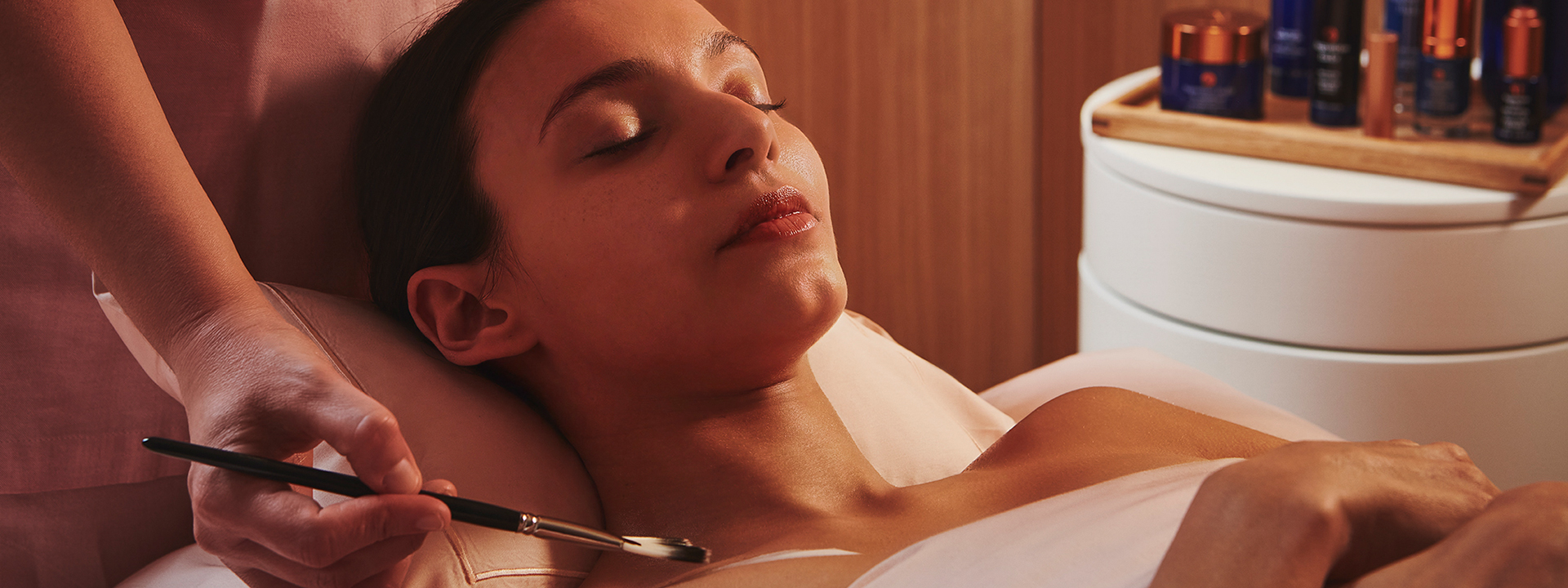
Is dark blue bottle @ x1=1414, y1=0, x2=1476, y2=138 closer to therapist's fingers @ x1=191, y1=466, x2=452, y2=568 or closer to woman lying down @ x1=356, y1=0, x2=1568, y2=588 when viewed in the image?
woman lying down @ x1=356, y1=0, x2=1568, y2=588

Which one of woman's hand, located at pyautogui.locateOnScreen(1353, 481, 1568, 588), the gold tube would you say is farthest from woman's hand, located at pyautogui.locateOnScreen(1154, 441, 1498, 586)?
the gold tube

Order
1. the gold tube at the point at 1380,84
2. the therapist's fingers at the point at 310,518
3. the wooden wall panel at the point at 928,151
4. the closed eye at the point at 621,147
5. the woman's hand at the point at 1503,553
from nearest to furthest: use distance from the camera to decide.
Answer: the woman's hand at the point at 1503,553 → the therapist's fingers at the point at 310,518 → the closed eye at the point at 621,147 → the gold tube at the point at 1380,84 → the wooden wall panel at the point at 928,151

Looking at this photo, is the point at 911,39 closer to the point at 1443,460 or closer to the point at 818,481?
the point at 818,481

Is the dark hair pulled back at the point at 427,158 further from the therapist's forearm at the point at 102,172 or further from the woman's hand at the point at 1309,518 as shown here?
the woman's hand at the point at 1309,518

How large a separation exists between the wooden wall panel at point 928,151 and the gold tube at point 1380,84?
0.77m

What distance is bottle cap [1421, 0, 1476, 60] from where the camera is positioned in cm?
142

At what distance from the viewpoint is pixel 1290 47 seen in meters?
1.59

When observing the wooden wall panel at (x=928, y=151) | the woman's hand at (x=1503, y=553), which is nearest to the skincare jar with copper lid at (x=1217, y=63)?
the wooden wall panel at (x=928, y=151)

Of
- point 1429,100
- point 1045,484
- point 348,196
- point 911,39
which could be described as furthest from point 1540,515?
point 911,39

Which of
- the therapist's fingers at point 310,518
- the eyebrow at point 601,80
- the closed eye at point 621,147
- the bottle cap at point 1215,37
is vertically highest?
the eyebrow at point 601,80

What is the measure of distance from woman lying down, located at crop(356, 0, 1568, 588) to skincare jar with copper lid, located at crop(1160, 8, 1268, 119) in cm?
66

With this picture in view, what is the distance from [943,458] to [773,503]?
0.89 feet

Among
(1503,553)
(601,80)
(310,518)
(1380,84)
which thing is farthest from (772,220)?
(1380,84)

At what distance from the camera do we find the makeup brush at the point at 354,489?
2.06 feet
